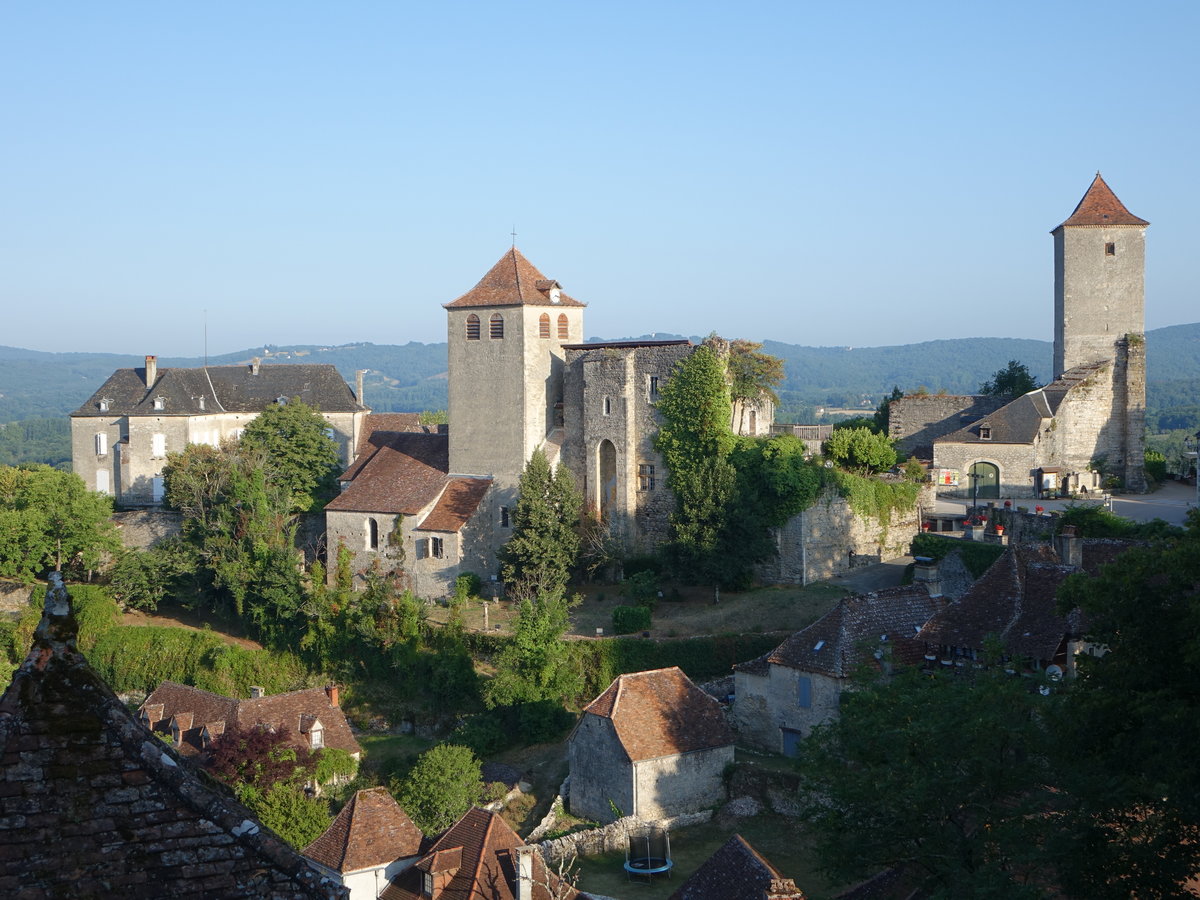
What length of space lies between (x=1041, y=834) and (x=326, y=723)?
844 inches

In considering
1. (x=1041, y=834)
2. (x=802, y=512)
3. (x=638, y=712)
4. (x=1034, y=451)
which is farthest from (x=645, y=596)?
(x=1041, y=834)

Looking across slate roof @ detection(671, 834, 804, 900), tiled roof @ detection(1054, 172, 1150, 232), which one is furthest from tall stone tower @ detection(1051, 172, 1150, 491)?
slate roof @ detection(671, 834, 804, 900)

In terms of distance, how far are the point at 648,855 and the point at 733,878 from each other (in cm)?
661

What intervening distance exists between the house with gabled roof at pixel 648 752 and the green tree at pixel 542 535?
287 inches

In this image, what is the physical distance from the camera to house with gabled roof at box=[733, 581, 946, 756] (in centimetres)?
2920

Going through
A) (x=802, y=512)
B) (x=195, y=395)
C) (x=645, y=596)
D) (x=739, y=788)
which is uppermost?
(x=195, y=395)

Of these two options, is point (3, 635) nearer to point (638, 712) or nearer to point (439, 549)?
point (439, 549)

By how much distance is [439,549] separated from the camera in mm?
40469

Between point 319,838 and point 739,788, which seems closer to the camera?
point 319,838

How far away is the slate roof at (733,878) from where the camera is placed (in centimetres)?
1970

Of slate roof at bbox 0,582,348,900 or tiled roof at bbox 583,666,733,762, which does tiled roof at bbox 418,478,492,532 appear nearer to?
tiled roof at bbox 583,666,733,762

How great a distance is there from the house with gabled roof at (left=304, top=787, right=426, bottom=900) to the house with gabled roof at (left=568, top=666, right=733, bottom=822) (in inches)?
189

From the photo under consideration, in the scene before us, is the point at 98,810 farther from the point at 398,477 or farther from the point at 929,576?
the point at 398,477

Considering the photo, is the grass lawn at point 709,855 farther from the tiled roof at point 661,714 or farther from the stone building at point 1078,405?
the stone building at point 1078,405
